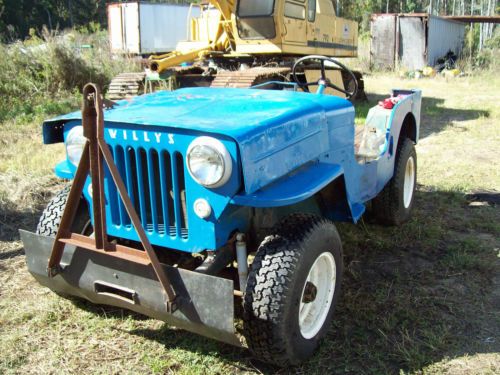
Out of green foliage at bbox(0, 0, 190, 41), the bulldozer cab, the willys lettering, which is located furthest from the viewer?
A: green foliage at bbox(0, 0, 190, 41)

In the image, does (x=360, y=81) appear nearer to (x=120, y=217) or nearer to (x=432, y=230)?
(x=432, y=230)

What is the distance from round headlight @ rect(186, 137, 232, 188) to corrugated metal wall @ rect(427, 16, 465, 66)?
1909cm

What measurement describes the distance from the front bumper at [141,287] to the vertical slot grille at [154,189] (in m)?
0.23

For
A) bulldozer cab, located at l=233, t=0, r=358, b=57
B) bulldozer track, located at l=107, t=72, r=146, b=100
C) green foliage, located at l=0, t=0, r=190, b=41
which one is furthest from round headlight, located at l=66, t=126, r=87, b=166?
green foliage, located at l=0, t=0, r=190, b=41

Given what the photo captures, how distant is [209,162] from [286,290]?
672 millimetres

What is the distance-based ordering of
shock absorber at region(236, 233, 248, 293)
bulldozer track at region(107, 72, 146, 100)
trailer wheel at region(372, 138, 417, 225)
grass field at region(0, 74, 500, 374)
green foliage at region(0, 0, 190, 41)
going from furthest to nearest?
green foliage at region(0, 0, 190, 41) < bulldozer track at region(107, 72, 146, 100) < trailer wheel at region(372, 138, 417, 225) < grass field at region(0, 74, 500, 374) < shock absorber at region(236, 233, 248, 293)

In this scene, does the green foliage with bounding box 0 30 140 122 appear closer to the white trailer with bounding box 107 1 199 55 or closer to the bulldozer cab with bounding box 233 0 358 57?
the bulldozer cab with bounding box 233 0 358 57

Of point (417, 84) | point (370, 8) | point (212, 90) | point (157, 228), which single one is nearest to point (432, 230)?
point (212, 90)

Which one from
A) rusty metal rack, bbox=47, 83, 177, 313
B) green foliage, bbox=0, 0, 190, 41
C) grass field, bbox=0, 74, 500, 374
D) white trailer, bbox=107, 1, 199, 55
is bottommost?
grass field, bbox=0, 74, 500, 374

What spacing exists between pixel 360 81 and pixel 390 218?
31.9ft

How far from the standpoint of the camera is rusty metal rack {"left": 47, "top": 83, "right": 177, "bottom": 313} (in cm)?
221

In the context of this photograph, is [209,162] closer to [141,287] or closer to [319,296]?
[141,287]

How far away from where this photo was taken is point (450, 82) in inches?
658

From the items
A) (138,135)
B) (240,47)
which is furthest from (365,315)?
(240,47)
